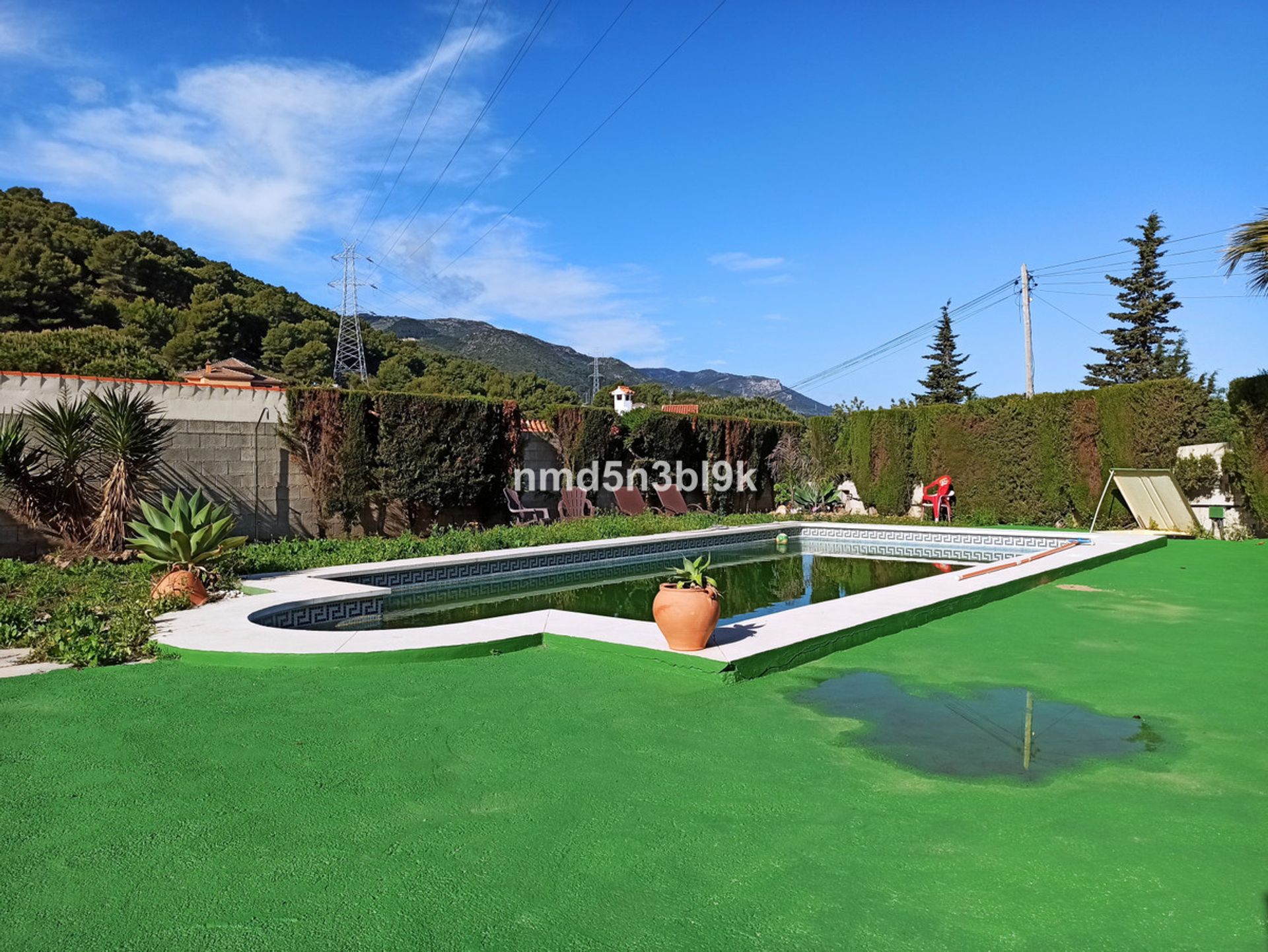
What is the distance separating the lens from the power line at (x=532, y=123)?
11.6 m

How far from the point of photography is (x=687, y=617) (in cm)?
498

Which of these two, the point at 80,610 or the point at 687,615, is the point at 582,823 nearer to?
the point at 687,615

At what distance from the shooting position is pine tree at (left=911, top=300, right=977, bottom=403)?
4838cm

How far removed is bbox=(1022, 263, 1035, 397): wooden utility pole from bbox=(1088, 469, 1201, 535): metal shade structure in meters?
6.08

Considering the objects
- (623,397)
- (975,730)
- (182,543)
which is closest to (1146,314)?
(623,397)

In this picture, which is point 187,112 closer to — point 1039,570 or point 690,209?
point 690,209

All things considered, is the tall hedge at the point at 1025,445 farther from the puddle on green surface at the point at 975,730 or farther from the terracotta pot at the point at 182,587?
the terracotta pot at the point at 182,587

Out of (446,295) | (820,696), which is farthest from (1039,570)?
(446,295)

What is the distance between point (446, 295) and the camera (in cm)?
4528

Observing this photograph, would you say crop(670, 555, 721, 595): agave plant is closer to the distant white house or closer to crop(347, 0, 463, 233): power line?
crop(347, 0, 463, 233): power line

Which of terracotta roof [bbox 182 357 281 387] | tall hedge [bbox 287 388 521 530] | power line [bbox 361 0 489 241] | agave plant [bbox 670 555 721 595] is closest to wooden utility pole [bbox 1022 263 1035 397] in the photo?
tall hedge [bbox 287 388 521 530]

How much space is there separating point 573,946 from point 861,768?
171 centimetres

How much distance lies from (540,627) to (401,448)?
8090 mm

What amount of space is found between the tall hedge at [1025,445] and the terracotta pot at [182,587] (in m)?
15.5
